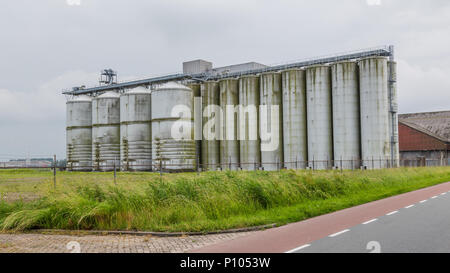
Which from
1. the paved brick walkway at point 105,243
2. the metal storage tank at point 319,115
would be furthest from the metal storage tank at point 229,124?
the paved brick walkway at point 105,243

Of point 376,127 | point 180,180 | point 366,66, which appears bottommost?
point 180,180

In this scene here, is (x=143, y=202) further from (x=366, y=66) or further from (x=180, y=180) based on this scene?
(x=366, y=66)

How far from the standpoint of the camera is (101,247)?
962 cm

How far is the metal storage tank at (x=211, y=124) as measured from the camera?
53.6 meters

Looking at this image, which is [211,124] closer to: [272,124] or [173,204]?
[272,124]

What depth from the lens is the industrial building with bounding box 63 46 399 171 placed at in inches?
1753

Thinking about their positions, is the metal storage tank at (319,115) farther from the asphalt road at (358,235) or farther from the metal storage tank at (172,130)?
the asphalt road at (358,235)

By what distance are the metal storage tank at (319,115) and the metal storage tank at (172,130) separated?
14.9 metres

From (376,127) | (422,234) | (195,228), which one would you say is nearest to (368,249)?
(422,234)

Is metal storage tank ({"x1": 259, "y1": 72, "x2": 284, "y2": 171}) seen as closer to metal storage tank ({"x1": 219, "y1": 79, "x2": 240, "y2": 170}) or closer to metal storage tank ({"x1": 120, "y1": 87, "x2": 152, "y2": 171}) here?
metal storage tank ({"x1": 219, "y1": 79, "x2": 240, "y2": 170})

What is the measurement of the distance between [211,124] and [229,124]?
282cm

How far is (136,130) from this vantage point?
54.4m

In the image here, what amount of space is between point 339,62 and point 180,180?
116ft
